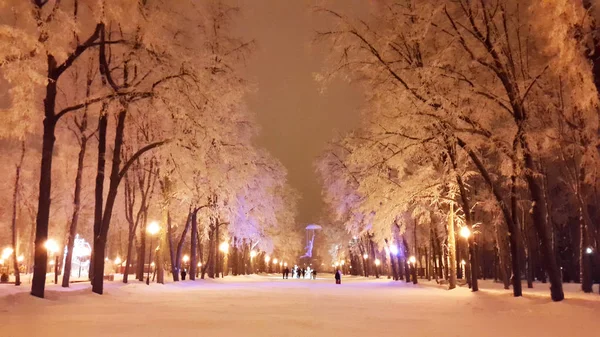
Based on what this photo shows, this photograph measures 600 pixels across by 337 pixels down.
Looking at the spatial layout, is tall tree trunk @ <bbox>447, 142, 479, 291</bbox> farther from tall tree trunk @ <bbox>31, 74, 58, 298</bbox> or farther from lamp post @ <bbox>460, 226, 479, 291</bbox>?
tall tree trunk @ <bbox>31, 74, 58, 298</bbox>

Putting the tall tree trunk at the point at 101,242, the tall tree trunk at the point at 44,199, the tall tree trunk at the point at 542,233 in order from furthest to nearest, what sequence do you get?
the tall tree trunk at the point at 101,242, the tall tree trunk at the point at 542,233, the tall tree trunk at the point at 44,199

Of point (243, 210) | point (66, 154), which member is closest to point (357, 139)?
point (66, 154)

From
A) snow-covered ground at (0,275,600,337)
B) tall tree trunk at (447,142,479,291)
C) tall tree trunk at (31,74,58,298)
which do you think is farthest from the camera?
tall tree trunk at (447,142,479,291)

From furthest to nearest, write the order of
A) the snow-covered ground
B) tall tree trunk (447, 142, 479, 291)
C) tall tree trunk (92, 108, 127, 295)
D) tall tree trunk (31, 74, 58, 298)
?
tall tree trunk (447, 142, 479, 291) < tall tree trunk (92, 108, 127, 295) < tall tree trunk (31, 74, 58, 298) < the snow-covered ground

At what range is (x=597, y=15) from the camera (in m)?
12.7

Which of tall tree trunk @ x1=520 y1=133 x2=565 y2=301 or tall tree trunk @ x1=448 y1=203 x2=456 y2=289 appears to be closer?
tall tree trunk @ x1=520 y1=133 x2=565 y2=301

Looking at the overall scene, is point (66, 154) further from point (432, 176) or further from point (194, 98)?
point (432, 176)

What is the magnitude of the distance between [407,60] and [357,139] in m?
3.72

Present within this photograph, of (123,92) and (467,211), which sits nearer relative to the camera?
(123,92)

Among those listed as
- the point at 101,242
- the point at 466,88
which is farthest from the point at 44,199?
the point at 466,88

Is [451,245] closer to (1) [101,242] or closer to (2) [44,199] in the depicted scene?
(1) [101,242]

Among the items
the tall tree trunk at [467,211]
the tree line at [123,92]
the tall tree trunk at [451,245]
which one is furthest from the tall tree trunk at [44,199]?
the tall tree trunk at [451,245]

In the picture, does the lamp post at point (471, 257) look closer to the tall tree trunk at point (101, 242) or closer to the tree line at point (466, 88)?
the tree line at point (466, 88)

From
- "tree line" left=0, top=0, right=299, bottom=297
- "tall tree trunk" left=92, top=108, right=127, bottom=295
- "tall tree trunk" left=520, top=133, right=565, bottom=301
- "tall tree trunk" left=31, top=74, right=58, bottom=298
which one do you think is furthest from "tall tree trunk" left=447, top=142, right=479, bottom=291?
"tall tree trunk" left=31, top=74, right=58, bottom=298
